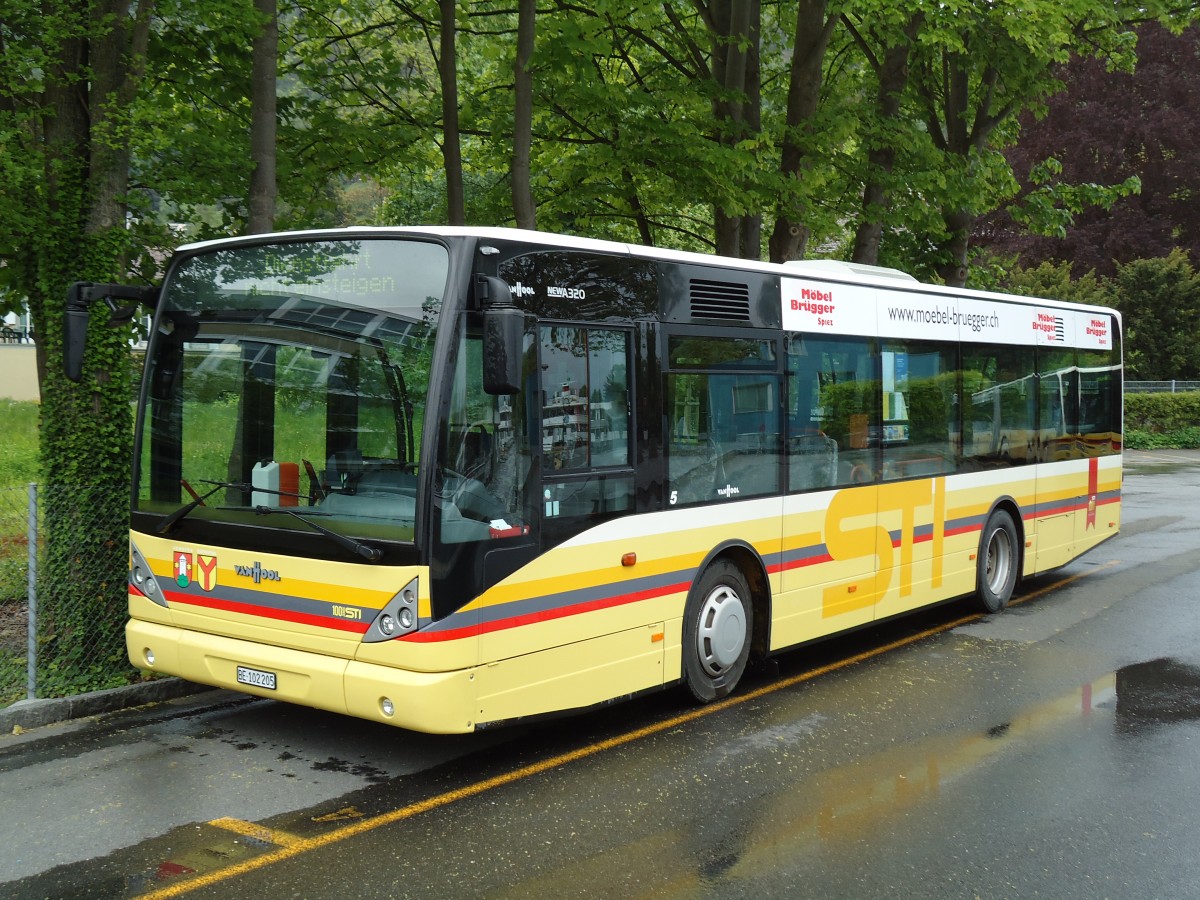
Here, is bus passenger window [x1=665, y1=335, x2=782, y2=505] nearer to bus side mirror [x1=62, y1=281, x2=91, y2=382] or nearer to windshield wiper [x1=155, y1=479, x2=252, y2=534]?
windshield wiper [x1=155, y1=479, x2=252, y2=534]

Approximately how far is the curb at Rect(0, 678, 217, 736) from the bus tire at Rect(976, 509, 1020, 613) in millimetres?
7082

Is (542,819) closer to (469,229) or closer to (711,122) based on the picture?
(469,229)

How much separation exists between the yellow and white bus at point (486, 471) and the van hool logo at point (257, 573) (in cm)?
5

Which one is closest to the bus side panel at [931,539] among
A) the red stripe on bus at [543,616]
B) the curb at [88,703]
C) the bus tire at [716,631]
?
the bus tire at [716,631]

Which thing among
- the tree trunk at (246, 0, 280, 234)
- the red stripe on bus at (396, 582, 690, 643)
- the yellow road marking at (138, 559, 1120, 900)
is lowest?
the yellow road marking at (138, 559, 1120, 900)

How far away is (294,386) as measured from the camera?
702 centimetres

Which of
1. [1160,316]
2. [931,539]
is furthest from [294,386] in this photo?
[1160,316]

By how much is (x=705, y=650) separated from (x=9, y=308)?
6931mm

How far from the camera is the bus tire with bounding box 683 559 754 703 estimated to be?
26.5ft

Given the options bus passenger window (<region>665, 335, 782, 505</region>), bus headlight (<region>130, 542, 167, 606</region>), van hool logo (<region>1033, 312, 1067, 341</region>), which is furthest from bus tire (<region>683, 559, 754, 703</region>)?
van hool logo (<region>1033, 312, 1067, 341</region>)

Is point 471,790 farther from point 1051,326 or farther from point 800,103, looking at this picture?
point 800,103

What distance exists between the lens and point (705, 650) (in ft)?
26.9

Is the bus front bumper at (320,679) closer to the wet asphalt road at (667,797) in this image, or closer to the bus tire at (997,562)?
the wet asphalt road at (667,797)

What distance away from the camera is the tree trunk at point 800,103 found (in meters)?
15.5
